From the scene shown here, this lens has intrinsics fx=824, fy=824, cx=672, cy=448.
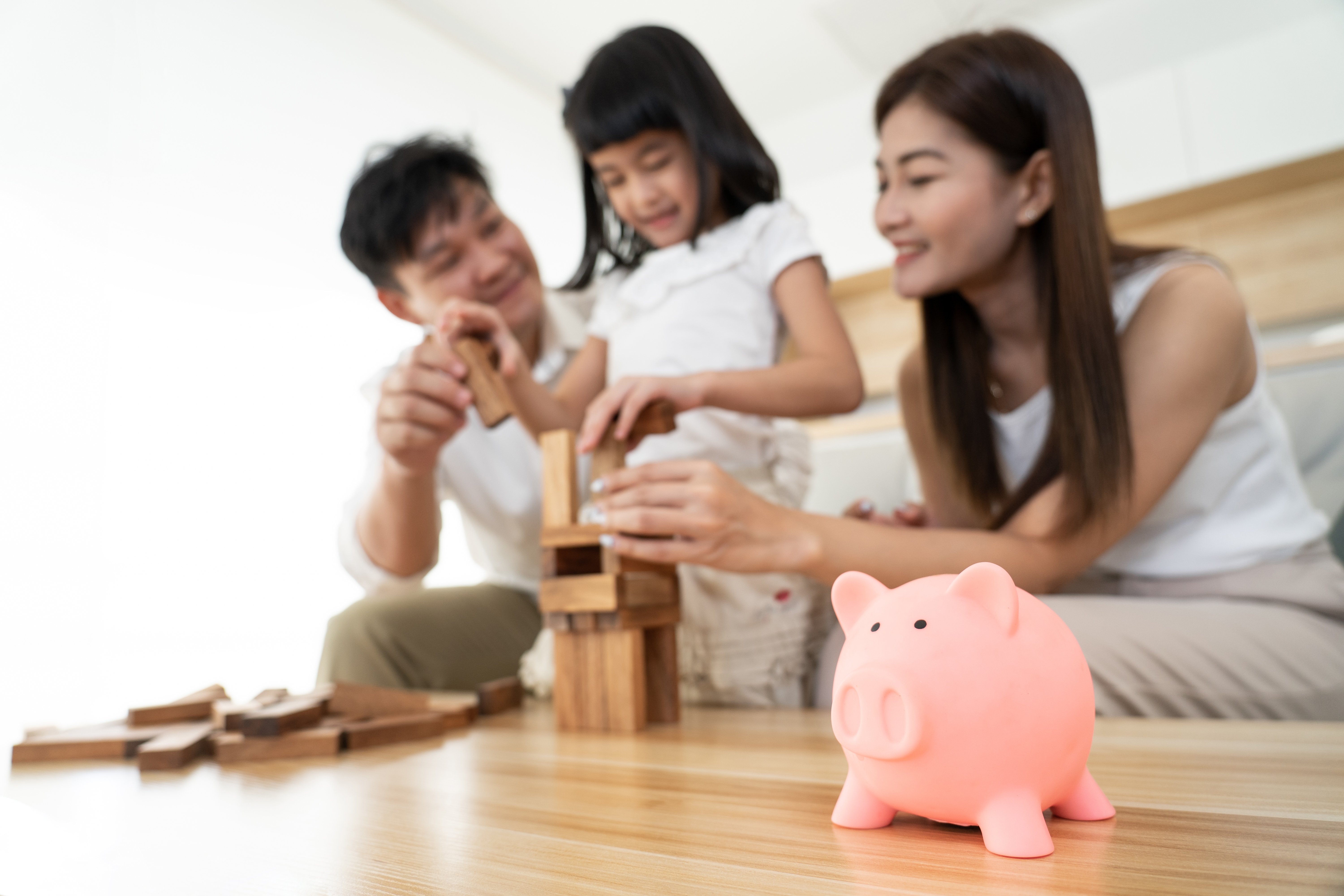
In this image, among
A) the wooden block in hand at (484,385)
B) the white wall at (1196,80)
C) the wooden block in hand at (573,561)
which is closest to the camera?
the wooden block in hand at (573,561)

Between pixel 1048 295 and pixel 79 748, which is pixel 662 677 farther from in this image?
pixel 1048 295

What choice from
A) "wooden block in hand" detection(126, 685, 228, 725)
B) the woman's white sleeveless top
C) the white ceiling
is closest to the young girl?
the woman's white sleeveless top

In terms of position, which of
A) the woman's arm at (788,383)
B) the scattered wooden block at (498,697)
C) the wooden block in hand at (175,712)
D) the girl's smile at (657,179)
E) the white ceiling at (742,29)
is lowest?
the scattered wooden block at (498,697)

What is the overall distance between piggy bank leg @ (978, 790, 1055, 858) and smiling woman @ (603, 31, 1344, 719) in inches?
15.8

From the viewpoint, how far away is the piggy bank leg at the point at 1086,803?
1.27ft

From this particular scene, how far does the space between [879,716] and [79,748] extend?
69 cm

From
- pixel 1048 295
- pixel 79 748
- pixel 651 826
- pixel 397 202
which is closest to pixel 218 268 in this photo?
pixel 397 202

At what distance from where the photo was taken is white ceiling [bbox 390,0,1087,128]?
2971 mm

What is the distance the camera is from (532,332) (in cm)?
143

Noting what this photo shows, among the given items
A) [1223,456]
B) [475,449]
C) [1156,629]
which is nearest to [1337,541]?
[1223,456]

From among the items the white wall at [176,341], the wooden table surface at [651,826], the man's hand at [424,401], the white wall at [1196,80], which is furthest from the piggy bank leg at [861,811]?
the white wall at [1196,80]

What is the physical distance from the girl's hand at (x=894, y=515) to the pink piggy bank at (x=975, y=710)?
684 millimetres

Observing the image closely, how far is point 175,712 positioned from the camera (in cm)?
79

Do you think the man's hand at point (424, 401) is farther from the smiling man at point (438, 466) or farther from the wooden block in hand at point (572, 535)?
the wooden block in hand at point (572, 535)
